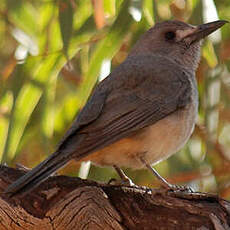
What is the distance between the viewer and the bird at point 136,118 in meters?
3.43

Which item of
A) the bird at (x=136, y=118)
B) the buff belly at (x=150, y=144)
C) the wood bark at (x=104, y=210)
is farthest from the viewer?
the buff belly at (x=150, y=144)

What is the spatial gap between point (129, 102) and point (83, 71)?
1.32 m

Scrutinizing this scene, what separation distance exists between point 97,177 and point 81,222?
5.58 ft

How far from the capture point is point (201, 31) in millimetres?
4363

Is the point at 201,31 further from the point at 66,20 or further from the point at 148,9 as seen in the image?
the point at 66,20

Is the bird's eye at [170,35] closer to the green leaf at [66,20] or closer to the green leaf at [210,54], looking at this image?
the green leaf at [210,54]

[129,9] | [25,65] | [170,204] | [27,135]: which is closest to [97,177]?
[27,135]

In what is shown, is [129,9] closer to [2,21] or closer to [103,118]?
[103,118]

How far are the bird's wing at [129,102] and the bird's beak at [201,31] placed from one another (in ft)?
0.76

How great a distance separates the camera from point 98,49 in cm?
445

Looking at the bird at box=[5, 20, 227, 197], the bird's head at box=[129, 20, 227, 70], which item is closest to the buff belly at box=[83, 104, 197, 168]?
the bird at box=[5, 20, 227, 197]

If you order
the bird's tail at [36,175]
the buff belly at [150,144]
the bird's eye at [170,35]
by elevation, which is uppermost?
the bird's eye at [170,35]

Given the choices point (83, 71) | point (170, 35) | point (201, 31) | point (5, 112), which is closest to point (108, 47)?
point (170, 35)

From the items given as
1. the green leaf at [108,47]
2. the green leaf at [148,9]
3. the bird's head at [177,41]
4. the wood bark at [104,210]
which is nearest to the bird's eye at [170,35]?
the bird's head at [177,41]
